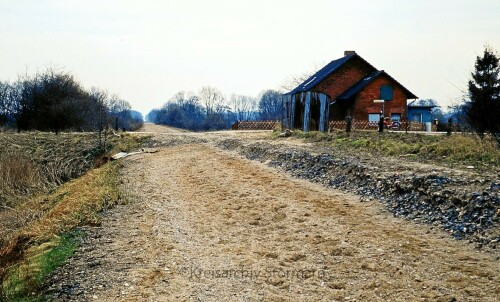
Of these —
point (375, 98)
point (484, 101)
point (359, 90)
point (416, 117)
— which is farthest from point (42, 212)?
point (416, 117)

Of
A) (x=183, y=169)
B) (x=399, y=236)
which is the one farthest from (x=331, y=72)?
(x=399, y=236)

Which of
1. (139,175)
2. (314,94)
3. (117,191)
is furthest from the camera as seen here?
(314,94)

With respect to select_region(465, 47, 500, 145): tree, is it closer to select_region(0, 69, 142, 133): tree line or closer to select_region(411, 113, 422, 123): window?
select_region(411, 113, 422, 123): window

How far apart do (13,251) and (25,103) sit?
3931cm

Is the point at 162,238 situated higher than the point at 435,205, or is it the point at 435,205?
the point at 435,205

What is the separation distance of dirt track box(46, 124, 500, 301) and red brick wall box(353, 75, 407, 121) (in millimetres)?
26097

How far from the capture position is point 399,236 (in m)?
6.55

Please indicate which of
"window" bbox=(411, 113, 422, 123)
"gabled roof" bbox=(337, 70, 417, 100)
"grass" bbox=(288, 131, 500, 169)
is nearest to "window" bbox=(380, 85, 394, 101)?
"gabled roof" bbox=(337, 70, 417, 100)

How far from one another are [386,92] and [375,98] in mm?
1260

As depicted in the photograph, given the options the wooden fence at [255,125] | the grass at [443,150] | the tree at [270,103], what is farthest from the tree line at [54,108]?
the tree at [270,103]

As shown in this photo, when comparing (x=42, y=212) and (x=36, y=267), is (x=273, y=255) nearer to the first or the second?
(x=36, y=267)

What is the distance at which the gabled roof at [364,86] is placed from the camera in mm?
34441

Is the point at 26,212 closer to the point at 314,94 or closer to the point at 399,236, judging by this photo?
the point at 399,236

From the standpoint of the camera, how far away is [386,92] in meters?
35.3
